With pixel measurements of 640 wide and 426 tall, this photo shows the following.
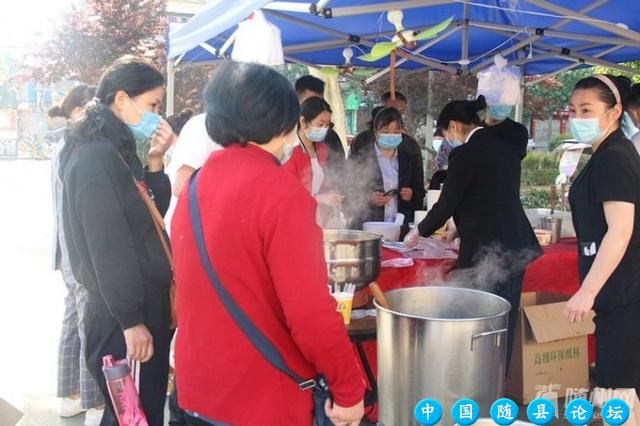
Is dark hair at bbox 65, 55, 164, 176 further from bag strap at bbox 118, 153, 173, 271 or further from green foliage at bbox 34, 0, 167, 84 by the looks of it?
green foliage at bbox 34, 0, 167, 84

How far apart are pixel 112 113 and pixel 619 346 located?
199cm

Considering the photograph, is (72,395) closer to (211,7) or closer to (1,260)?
(211,7)

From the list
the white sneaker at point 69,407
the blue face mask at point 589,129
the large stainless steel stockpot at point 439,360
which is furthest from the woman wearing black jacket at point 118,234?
the blue face mask at point 589,129

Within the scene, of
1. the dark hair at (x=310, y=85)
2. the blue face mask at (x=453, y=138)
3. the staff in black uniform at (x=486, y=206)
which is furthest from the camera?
the dark hair at (x=310, y=85)

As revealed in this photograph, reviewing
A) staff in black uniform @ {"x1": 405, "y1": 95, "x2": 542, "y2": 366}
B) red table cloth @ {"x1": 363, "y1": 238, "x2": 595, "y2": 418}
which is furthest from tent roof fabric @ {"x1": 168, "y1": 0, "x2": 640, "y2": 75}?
red table cloth @ {"x1": 363, "y1": 238, "x2": 595, "y2": 418}

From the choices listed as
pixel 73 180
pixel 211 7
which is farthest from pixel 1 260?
pixel 73 180

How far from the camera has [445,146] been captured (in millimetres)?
5902

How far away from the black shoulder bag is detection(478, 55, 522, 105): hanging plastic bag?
2.68 meters

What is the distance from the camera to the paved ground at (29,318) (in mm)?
3316

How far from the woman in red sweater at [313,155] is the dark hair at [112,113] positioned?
4.64ft

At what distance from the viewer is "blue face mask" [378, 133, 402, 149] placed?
4.09m

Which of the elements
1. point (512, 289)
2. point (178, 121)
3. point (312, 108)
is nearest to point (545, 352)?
point (512, 289)

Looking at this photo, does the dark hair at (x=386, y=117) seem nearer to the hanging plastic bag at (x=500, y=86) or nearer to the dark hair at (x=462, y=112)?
the hanging plastic bag at (x=500, y=86)

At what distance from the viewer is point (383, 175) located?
4.24 m
